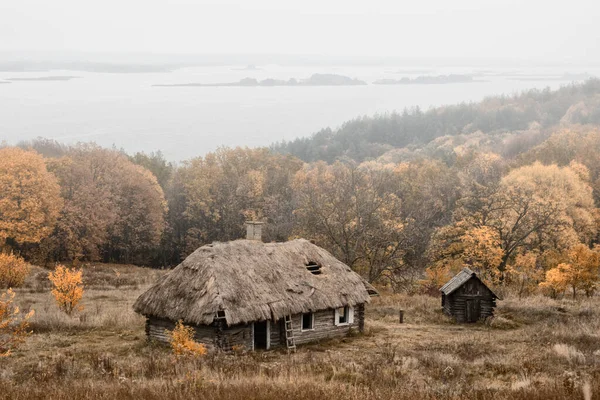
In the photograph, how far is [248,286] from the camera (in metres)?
24.8

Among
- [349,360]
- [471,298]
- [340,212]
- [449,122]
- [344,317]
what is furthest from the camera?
[449,122]

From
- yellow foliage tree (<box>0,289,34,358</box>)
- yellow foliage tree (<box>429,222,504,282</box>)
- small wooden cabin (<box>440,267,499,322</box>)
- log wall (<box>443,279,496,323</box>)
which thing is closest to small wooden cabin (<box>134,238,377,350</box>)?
yellow foliage tree (<box>0,289,34,358</box>)

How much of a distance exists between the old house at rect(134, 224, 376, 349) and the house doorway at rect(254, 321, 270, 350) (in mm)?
41

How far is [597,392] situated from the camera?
23.9ft

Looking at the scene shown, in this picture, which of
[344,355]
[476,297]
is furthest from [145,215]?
[344,355]

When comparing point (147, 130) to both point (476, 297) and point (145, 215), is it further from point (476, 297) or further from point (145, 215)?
point (476, 297)

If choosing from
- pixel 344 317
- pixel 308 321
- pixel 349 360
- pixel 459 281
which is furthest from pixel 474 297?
pixel 349 360

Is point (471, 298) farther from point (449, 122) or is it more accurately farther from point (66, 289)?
point (449, 122)

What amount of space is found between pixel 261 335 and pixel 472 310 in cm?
1267

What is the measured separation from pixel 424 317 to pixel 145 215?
3818 centimetres

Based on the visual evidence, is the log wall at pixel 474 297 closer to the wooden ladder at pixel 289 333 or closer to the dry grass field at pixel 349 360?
the dry grass field at pixel 349 360

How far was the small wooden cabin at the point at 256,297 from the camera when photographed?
2380cm

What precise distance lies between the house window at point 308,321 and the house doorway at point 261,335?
6.22 feet

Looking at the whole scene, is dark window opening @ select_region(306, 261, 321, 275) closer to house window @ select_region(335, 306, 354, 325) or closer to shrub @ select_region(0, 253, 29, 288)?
house window @ select_region(335, 306, 354, 325)
